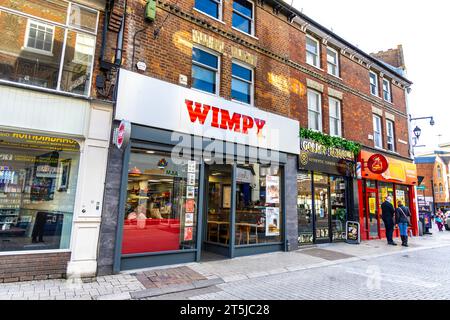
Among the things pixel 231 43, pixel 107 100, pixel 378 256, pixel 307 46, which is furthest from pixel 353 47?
pixel 107 100

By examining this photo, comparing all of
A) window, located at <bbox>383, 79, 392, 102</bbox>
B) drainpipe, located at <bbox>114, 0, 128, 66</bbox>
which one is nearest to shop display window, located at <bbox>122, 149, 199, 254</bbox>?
drainpipe, located at <bbox>114, 0, 128, 66</bbox>

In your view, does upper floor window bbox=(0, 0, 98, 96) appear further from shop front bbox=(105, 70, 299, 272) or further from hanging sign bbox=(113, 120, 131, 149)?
hanging sign bbox=(113, 120, 131, 149)

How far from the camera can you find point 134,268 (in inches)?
276

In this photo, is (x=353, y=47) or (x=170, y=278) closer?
(x=170, y=278)

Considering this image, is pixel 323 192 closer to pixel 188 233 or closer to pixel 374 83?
pixel 188 233

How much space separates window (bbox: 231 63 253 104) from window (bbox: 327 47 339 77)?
5.65 metres

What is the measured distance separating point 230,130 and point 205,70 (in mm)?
2156

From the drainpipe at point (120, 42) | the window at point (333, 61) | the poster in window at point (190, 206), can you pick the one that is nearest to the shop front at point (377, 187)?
the window at point (333, 61)

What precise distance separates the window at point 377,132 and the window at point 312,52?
17.3 feet

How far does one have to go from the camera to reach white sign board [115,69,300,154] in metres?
7.32

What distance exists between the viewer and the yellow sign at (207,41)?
359 inches

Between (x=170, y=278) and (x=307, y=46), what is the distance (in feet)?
38.1

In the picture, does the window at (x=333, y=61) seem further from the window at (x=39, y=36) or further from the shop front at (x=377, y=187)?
the window at (x=39, y=36)
